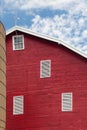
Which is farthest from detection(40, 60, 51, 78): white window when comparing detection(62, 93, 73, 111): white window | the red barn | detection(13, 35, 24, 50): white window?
detection(13, 35, 24, 50): white window

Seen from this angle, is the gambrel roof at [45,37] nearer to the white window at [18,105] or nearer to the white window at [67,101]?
the white window at [67,101]

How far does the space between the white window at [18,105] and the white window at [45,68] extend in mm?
2606

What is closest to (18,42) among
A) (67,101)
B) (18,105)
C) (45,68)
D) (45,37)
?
(45,37)

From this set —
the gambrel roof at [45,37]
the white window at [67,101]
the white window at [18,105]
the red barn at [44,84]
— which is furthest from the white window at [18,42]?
the white window at [67,101]

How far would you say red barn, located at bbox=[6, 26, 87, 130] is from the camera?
34844 mm

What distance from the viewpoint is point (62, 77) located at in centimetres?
3569

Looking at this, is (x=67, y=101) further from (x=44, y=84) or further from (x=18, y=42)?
(x=18, y=42)

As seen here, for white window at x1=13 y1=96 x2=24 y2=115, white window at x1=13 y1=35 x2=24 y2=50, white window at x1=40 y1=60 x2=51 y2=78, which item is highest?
white window at x1=13 y1=35 x2=24 y2=50

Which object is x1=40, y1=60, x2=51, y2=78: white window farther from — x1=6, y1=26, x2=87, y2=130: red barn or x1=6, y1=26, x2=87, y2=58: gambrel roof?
x1=6, y1=26, x2=87, y2=58: gambrel roof

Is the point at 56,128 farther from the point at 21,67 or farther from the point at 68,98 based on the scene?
the point at 21,67

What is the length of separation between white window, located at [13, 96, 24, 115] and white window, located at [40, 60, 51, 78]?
2.61m

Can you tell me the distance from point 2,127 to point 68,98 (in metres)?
9.89

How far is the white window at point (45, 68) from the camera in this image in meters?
36.2

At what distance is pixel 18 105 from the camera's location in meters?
36.3
